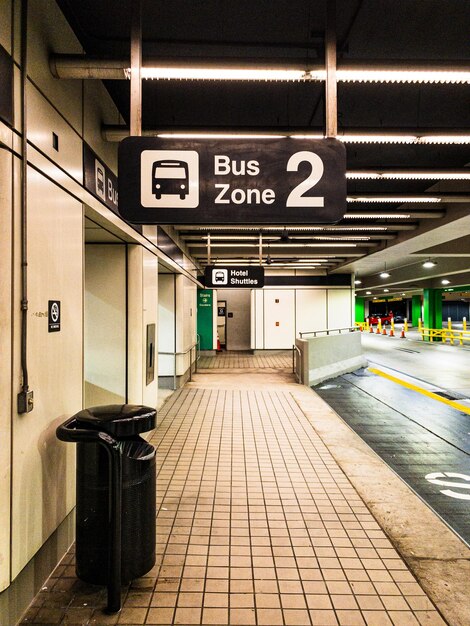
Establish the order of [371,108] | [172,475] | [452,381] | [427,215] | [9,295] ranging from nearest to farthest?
1. [9,295]
2. [172,475]
3. [371,108]
4. [427,215]
5. [452,381]

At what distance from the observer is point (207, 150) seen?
7.48ft

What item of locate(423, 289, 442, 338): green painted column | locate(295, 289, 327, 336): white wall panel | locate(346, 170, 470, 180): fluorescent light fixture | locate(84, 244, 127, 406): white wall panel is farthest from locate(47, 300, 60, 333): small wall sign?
locate(423, 289, 442, 338): green painted column

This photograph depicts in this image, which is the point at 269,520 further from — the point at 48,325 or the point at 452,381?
the point at 452,381

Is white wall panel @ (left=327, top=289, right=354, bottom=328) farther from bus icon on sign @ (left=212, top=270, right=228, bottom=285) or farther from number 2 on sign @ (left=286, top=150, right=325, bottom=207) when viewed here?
number 2 on sign @ (left=286, top=150, right=325, bottom=207)

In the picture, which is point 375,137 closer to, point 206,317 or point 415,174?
point 415,174

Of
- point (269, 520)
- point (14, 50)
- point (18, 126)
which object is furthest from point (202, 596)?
point (14, 50)

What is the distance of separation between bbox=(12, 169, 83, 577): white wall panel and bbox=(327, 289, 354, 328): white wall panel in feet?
48.1

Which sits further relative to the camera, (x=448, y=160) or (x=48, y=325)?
(x=448, y=160)

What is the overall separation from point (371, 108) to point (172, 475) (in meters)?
5.13

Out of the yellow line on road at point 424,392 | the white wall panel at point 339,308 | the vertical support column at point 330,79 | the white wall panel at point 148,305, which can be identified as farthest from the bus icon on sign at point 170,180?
the white wall panel at point 339,308

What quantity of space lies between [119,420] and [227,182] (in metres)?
1.63

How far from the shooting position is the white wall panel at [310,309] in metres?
16.8

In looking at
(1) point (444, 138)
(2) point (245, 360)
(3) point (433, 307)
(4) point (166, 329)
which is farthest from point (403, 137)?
(3) point (433, 307)

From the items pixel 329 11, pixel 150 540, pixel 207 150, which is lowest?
pixel 150 540
